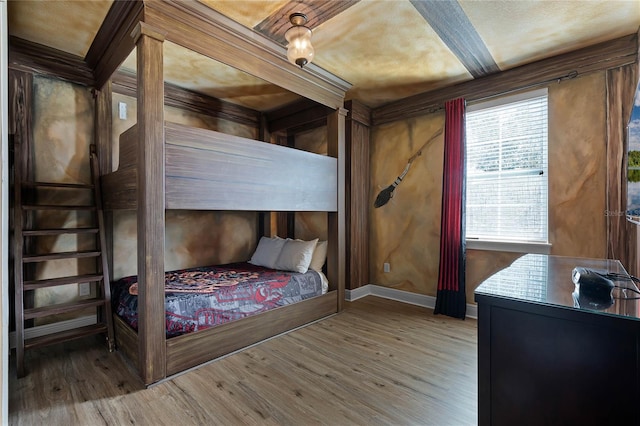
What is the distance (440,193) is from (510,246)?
0.89m

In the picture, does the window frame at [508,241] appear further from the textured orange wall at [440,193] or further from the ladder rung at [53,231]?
the ladder rung at [53,231]

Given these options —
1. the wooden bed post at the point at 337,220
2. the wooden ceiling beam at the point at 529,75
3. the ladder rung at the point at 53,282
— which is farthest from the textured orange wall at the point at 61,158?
the wooden ceiling beam at the point at 529,75

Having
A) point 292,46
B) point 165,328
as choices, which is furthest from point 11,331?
point 292,46

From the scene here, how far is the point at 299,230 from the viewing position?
4320 millimetres

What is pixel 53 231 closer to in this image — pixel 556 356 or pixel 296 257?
pixel 296 257

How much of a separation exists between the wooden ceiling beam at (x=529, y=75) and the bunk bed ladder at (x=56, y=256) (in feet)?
11.3

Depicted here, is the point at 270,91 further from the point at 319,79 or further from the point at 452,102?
the point at 452,102

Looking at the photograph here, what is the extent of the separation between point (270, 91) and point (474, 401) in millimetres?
3345

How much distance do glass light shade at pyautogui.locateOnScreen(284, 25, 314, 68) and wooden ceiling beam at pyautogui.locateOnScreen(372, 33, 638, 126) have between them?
199 cm

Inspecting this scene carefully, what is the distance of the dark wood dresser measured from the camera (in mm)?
897

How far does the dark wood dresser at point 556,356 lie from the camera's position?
897 millimetres

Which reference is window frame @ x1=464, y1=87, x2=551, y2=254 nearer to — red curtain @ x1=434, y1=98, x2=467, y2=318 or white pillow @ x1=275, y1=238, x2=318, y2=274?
red curtain @ x1=434, y1=98, x2=467, y2=318

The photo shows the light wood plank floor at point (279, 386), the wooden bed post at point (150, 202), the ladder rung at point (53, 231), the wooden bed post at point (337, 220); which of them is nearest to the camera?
the light wood plank floor at point (279, 386)

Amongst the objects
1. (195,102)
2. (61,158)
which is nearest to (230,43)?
(195,102)
